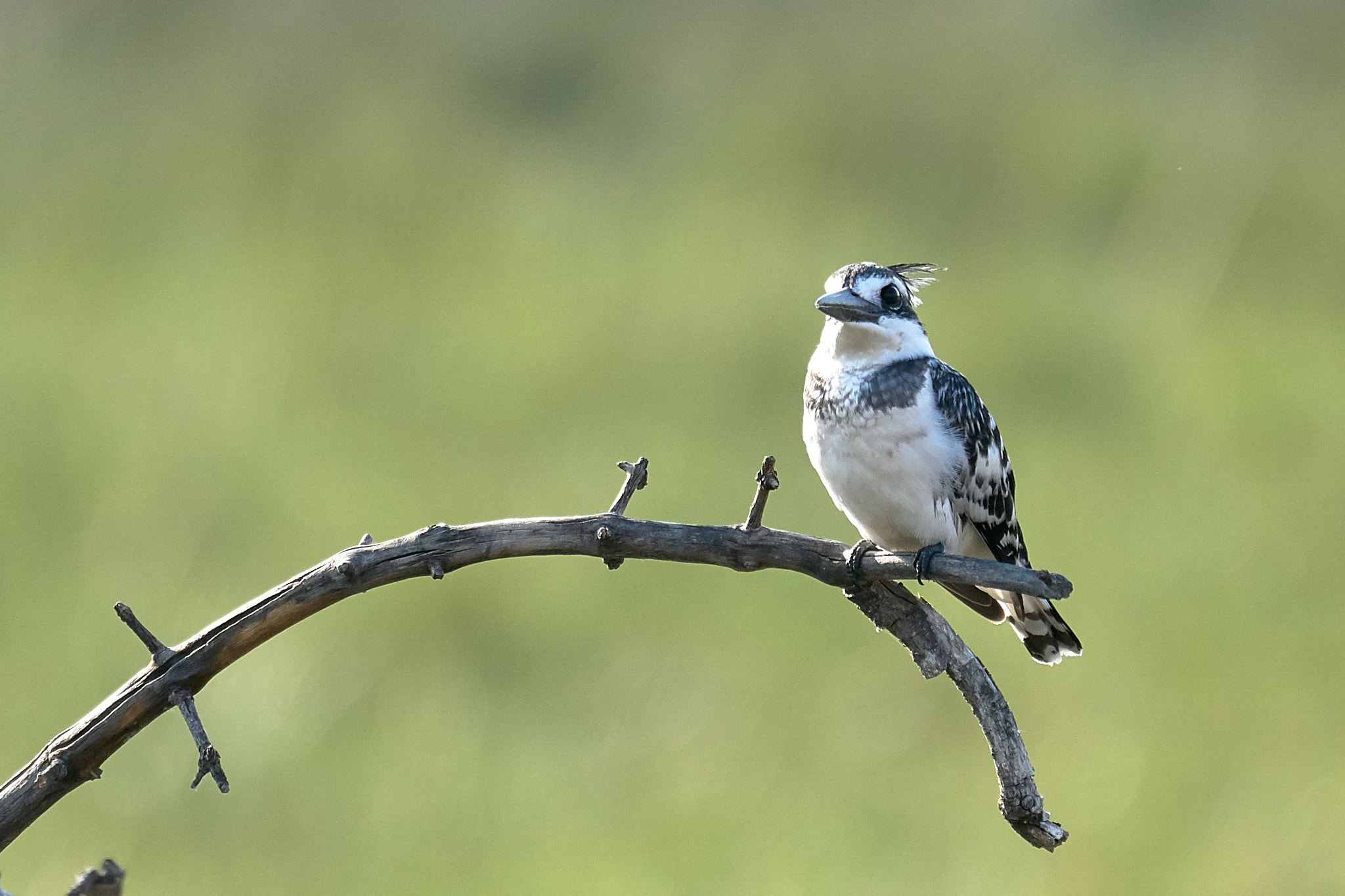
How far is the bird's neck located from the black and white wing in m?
0.07

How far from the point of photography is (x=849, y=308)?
2486 mm

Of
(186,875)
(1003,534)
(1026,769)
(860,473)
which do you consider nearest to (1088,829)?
(1003,534)

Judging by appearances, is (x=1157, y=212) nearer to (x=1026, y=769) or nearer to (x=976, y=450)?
(x=976, y=450)

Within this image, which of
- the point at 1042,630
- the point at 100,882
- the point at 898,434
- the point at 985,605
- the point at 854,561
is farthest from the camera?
the point at 1042,630

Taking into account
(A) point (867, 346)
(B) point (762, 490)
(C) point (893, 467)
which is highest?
(A) point (867, 346)

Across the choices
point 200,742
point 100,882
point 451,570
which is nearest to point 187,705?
point 200,742

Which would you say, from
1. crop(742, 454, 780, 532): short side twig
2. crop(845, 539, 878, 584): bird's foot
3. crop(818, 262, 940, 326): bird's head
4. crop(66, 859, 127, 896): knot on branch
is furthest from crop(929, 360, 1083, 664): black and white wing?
crop(66, 859, 127, 896): knot on branch

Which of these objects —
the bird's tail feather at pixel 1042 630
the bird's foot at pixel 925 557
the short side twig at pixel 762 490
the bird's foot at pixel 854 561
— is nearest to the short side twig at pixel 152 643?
the short side twig at pixel 762 490

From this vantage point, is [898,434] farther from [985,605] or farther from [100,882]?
[100,882]

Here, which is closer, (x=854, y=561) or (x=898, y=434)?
(x=854, y=561)

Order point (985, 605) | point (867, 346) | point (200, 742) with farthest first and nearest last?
point (985, 605)
point (867, 346)
point (200, 742)

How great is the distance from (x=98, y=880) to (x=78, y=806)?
339 centimetres

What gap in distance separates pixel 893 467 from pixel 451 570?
3.03 ft

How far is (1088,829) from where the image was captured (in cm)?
423
